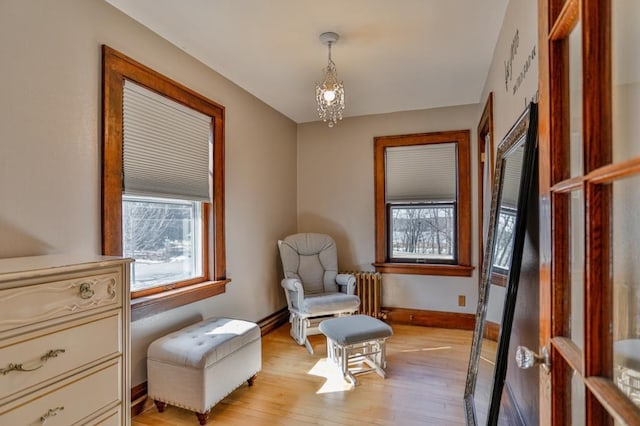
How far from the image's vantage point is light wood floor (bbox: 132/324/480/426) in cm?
220

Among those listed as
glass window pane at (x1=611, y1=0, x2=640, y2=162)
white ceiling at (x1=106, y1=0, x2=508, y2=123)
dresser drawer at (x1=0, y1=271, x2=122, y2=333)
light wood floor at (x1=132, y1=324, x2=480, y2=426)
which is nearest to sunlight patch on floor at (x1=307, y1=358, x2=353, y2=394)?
light wood floor at (x1=132, y1=324, x2=480, y2=426)

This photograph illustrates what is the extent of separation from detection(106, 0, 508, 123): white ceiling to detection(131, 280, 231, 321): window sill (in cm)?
184

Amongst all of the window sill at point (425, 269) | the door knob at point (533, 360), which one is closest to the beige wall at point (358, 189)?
the window sill at point (425, 269)

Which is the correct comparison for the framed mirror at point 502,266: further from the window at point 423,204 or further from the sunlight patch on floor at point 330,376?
the window at point 423,204

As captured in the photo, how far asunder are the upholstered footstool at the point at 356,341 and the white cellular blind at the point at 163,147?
5.09 ft

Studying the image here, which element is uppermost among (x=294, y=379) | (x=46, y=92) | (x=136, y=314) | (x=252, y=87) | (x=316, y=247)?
(x=252, y=87)

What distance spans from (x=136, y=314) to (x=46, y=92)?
4.50 feet

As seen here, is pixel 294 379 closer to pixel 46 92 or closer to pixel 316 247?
pixel 316 247

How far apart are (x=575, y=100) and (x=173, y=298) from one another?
8.43 feet

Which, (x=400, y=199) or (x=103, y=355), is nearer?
(x=103, y=355)

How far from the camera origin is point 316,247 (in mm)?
4102

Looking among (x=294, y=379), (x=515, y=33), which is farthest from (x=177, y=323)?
(x=515, y=33)

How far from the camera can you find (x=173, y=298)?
2.55 meters

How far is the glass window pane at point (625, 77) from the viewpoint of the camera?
2.00ft
